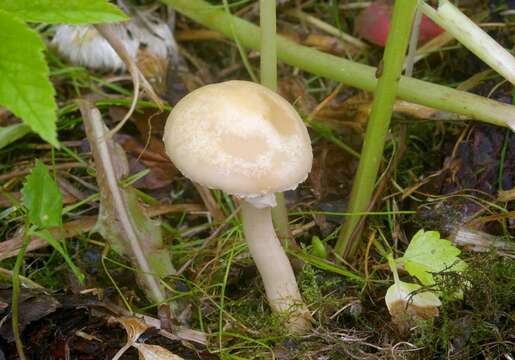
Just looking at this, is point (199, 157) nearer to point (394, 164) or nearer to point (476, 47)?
point (476, 47)

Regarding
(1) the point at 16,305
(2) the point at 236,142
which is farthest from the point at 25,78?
(1) the point at 16,305

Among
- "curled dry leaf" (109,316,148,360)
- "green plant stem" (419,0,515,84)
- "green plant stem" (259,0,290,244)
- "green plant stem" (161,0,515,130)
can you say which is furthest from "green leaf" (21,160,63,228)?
"green plant stem" (419,0,515,84)

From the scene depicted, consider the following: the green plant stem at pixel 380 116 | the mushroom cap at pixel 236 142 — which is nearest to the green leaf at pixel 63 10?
the mushroom cap at pixel 236 142

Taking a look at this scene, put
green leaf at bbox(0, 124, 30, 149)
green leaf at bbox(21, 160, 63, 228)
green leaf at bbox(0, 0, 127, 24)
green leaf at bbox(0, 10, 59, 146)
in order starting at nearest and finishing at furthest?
green leaf at bbox(0, 10, 59, 146), green leaf at bbox(0, 0, 127, 24), green leaf at bbox(21, 160, 63, 228), green leaf at bbox(0, 124, 30, 149)

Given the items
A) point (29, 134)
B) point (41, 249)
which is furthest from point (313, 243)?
point (29, 134)

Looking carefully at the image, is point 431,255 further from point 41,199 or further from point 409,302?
point 41,199

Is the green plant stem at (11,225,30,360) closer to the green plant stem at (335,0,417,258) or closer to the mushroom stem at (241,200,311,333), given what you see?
the mushroom stem at (241,200,311,333)

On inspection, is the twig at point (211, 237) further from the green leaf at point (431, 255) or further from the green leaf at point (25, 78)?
the green leaf at point (25, 78)
